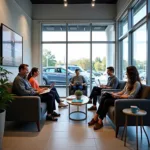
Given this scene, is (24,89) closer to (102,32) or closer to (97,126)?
(97,126)

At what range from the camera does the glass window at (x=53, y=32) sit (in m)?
7.15

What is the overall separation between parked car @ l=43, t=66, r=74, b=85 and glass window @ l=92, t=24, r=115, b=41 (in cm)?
176

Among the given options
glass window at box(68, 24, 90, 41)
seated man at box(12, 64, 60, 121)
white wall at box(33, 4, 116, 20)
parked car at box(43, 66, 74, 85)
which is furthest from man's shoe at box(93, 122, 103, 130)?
white wall at box(33, 4, 116, 20)

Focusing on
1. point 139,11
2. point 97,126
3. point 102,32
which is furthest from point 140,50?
point 102,32

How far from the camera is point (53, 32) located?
7.17 meters

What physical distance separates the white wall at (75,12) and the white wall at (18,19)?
474mm

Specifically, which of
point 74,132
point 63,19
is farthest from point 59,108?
point 63,19

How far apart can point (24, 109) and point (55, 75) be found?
3994mm

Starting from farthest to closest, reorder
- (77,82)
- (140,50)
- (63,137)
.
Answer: (77,82), (140,50), (63,137)

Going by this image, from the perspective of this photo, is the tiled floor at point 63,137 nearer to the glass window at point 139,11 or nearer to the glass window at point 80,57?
the glass window at point 139,11

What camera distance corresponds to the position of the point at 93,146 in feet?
9.00

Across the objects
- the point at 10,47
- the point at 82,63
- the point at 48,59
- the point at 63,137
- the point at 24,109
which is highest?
the point at 10,47

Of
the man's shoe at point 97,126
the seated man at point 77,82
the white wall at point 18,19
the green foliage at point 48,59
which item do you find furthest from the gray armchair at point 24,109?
the green foliage at point 48,59

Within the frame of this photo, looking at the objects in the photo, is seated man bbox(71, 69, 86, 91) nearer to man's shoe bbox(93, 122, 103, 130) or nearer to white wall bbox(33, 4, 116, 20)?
white wall bbox(33, 4, 116, 20)
